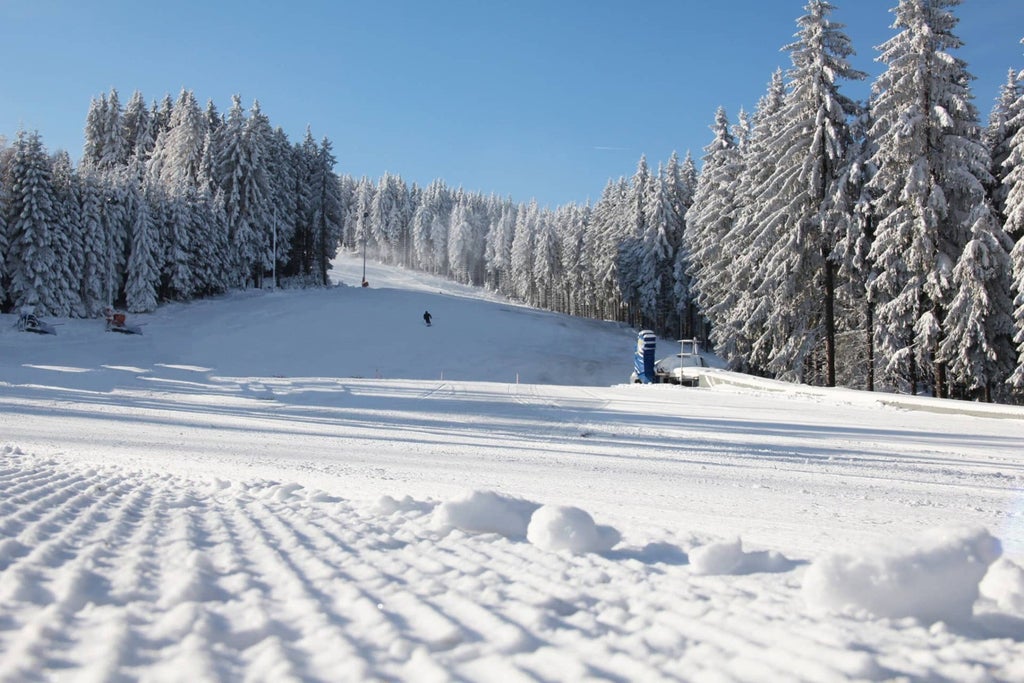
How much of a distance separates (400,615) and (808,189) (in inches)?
1042

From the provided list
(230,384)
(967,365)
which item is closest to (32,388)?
(230,384)

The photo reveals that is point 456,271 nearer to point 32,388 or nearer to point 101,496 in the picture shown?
point 32,388

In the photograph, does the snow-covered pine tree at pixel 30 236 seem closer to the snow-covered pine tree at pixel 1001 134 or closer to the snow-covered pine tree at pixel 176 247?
the snow-covered pine tree at pixel 176 247

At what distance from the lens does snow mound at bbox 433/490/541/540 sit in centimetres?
489

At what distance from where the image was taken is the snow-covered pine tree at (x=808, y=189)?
24.7 metres

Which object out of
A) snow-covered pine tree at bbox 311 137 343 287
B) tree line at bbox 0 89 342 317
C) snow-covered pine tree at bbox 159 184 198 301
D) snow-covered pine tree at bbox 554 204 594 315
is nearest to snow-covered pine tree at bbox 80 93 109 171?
tree line at bbox 0 89 342 317

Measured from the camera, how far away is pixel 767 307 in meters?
28.0

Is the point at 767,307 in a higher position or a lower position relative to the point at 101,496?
higher

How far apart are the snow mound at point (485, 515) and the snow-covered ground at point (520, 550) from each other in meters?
0.03

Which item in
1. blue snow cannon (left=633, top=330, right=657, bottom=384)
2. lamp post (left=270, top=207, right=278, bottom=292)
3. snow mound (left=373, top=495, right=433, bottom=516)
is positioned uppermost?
lamp post (left=270, top=207, right=278, bottom=292)

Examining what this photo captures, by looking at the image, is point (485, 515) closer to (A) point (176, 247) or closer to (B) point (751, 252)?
(B) point (751, 252)

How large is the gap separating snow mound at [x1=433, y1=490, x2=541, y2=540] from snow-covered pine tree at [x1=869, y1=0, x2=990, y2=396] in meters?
21.2

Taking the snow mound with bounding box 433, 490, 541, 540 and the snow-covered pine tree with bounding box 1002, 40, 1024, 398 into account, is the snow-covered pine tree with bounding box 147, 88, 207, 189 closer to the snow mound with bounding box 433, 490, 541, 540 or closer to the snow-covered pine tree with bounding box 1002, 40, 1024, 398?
the snow-covered pine tree with bounding box 1002, 40, 1024, 398

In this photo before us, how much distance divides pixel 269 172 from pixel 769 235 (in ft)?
171
